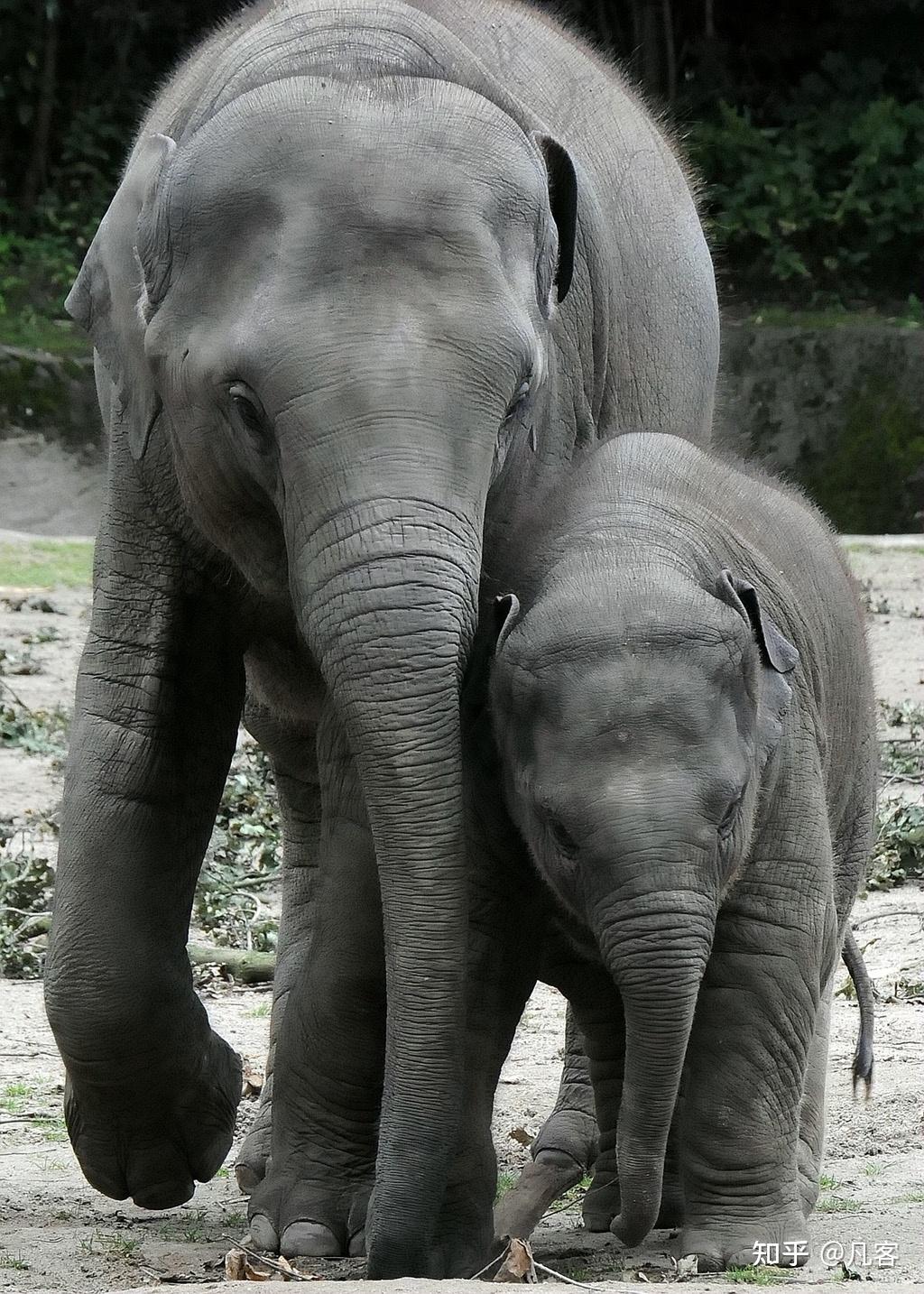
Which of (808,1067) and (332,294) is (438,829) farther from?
(808,1067)

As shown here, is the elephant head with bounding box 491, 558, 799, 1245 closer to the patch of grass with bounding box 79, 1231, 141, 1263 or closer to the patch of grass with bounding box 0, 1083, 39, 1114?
the patch of grass with bounding box 79, 1231, 141, 1263

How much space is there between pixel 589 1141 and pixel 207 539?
1.54 metres

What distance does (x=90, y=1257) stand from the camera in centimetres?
434

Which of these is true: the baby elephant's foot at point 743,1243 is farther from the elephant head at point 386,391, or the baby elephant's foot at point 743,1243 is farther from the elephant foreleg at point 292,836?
the elephant foreleg at point 292,836

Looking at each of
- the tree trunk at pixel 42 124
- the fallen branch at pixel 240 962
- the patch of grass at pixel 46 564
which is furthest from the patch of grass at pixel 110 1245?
the tree trunk at pixel 42 124

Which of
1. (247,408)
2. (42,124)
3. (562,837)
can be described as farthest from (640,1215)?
(42,124)

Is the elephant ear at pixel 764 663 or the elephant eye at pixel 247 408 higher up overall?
the elephant eye at pixel 247 408

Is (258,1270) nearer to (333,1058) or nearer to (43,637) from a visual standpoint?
(333,1058)

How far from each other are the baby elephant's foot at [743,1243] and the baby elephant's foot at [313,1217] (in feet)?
2.16

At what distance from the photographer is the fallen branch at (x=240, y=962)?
258 inches

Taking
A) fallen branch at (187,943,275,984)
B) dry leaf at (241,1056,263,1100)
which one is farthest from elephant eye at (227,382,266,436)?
fallen branch at (187,943,275,984)

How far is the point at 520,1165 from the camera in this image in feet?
16.8

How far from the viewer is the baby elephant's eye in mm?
3678

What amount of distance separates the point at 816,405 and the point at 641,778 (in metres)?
13.0
